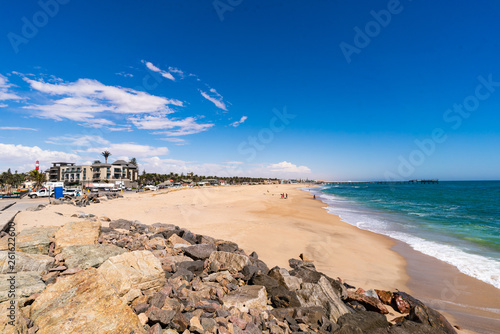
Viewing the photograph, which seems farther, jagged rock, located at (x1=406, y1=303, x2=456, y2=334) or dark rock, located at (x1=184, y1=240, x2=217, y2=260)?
dark rock, located at (x1=184, y1=240, x2=217, y2=260)

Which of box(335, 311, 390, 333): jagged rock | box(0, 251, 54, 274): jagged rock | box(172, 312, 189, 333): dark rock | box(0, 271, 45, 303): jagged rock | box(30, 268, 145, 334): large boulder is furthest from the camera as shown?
box(0, 251, 54, 274): jagged rock

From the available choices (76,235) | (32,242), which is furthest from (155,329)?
(32,242)

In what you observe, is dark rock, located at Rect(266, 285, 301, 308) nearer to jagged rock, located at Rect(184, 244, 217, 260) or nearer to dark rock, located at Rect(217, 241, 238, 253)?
jagged rock, located at Rect(184, 244, 217, 260)

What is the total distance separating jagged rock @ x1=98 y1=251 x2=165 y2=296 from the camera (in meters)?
5.27

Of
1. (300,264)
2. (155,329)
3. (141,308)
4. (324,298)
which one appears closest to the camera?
(155,329)

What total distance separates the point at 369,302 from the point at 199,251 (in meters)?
6.22

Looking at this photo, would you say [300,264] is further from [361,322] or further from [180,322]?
[180,322]

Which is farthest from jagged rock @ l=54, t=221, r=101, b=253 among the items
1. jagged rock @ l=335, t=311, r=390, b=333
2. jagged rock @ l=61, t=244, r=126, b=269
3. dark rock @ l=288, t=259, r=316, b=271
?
jagged rock @ l=335, t=311, r=390, b=333

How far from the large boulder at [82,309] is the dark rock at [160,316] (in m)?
0.27

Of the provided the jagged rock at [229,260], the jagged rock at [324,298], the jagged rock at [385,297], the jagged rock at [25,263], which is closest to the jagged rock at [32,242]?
the jagged rock at [25,263]

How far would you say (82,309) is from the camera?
14.2 feet

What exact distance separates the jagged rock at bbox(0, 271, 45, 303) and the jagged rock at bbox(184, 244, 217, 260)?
14.3 ft

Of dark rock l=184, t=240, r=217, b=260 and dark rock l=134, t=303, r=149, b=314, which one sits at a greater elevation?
dark rock l=134, t=303, r=149, b=314

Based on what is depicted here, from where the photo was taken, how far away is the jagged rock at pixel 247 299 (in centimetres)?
563
